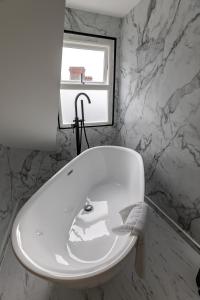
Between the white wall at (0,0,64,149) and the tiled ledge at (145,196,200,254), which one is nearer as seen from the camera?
Answer: the white wall at (0,0,64,149)

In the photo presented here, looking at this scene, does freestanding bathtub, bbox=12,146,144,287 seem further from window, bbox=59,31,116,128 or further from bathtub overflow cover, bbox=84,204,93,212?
window, bbox=59,31,116,128

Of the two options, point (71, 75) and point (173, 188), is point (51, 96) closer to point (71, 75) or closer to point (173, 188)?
point (71, 75)

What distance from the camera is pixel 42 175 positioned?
8.03 feet

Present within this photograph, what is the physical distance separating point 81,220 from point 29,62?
Result: 152cm

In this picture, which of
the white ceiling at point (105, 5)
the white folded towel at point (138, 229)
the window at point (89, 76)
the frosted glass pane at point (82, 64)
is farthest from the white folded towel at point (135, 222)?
the white ceiling at point (105, 5)

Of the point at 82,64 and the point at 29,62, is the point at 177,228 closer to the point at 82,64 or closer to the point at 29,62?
the point at 29,62

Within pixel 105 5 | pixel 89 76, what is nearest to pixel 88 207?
pixel 89 76

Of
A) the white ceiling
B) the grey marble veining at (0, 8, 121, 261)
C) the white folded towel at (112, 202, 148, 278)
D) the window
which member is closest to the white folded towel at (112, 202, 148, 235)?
the white folded towel at (112, 202, 148, 278)

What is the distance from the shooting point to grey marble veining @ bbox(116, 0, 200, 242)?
1.52 m

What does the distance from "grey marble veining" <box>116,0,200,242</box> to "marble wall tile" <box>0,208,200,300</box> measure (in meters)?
0.31

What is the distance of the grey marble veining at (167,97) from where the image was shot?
1520 mm

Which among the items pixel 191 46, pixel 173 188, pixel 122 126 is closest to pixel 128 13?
pixel 191 46

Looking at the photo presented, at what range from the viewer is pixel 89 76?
2.47 metres

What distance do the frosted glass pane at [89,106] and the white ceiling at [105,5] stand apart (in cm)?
95
